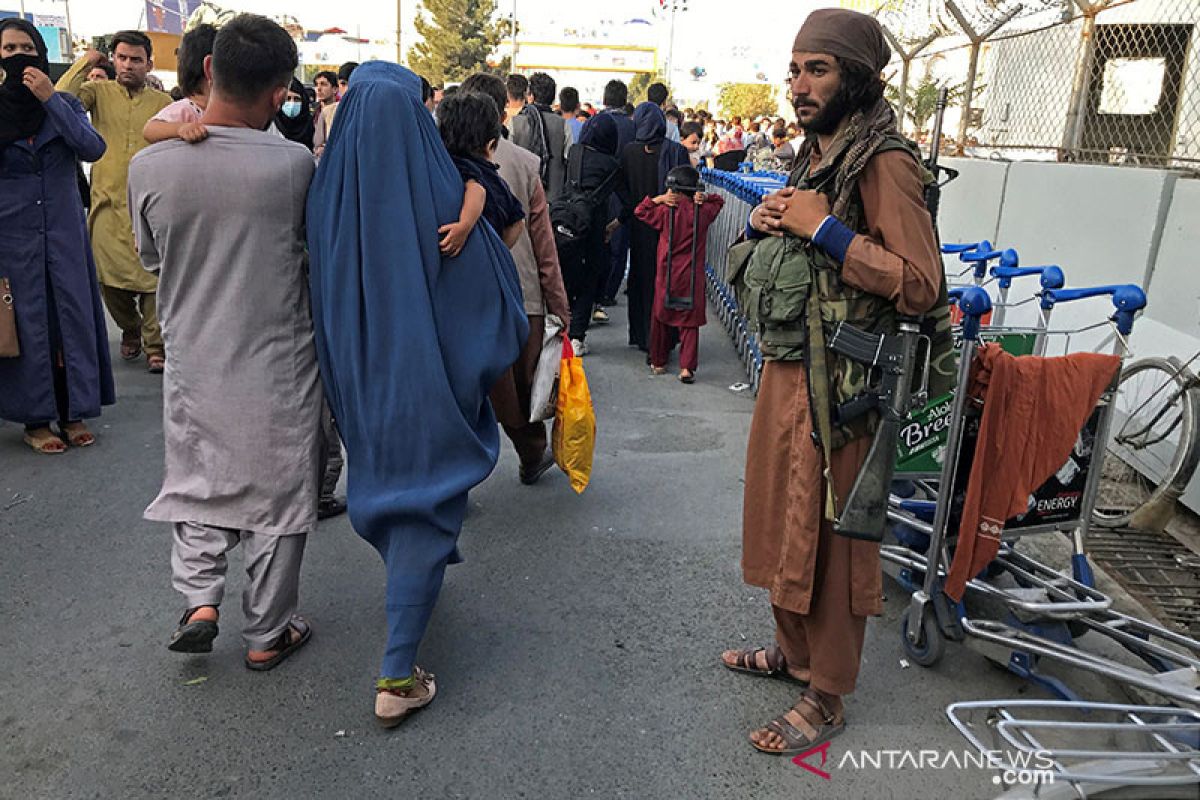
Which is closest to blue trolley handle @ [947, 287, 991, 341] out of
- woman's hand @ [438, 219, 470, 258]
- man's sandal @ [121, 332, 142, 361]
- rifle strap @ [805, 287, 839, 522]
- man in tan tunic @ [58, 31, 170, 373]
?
rifle strap @ [805, 287, 839, 522]

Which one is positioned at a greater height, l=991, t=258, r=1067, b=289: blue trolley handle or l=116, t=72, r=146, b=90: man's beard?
l=116, t=72, r=146, b=90: man's beard

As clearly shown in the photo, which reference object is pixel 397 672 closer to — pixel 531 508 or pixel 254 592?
pixel 254 592

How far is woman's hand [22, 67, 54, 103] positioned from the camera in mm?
4184

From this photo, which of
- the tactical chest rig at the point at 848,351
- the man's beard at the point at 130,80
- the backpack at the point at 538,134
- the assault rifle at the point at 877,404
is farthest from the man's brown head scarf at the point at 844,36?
the backpack at the point at 538,134

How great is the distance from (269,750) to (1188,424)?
155 inches

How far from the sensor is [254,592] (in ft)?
9.45

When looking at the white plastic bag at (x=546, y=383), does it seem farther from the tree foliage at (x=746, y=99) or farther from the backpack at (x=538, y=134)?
the tree foliage at (x=746, y=99)

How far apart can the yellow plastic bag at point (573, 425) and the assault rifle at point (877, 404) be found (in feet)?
5.41

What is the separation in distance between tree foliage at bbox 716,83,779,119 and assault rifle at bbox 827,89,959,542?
47550 millimetres

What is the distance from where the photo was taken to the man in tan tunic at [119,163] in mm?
5691

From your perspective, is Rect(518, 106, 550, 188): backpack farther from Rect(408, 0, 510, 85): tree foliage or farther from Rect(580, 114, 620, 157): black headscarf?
Rect(408, 0, 510, 85): tree foliage

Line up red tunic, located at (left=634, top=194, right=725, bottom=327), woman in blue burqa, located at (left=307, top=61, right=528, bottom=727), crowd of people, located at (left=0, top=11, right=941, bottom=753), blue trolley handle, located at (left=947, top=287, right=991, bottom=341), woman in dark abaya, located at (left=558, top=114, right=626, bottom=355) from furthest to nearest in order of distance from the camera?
woman in dark abaya, located at (left=558, top=114, right=626, bottom=355) → red tunic, located at (left=634, top=194, right=725, bottom=327) → blue trolley handle, located at (left=947, top=287, right=991, bottom=341) → woman in blue burqa, located at (left=307, top=61, right=528, bottom=727) → crowd of people, located at (left=0, top=11, right=941, bottom=753)

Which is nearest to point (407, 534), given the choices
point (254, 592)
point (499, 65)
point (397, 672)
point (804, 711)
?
point (397, 672)

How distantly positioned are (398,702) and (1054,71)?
242 inches
